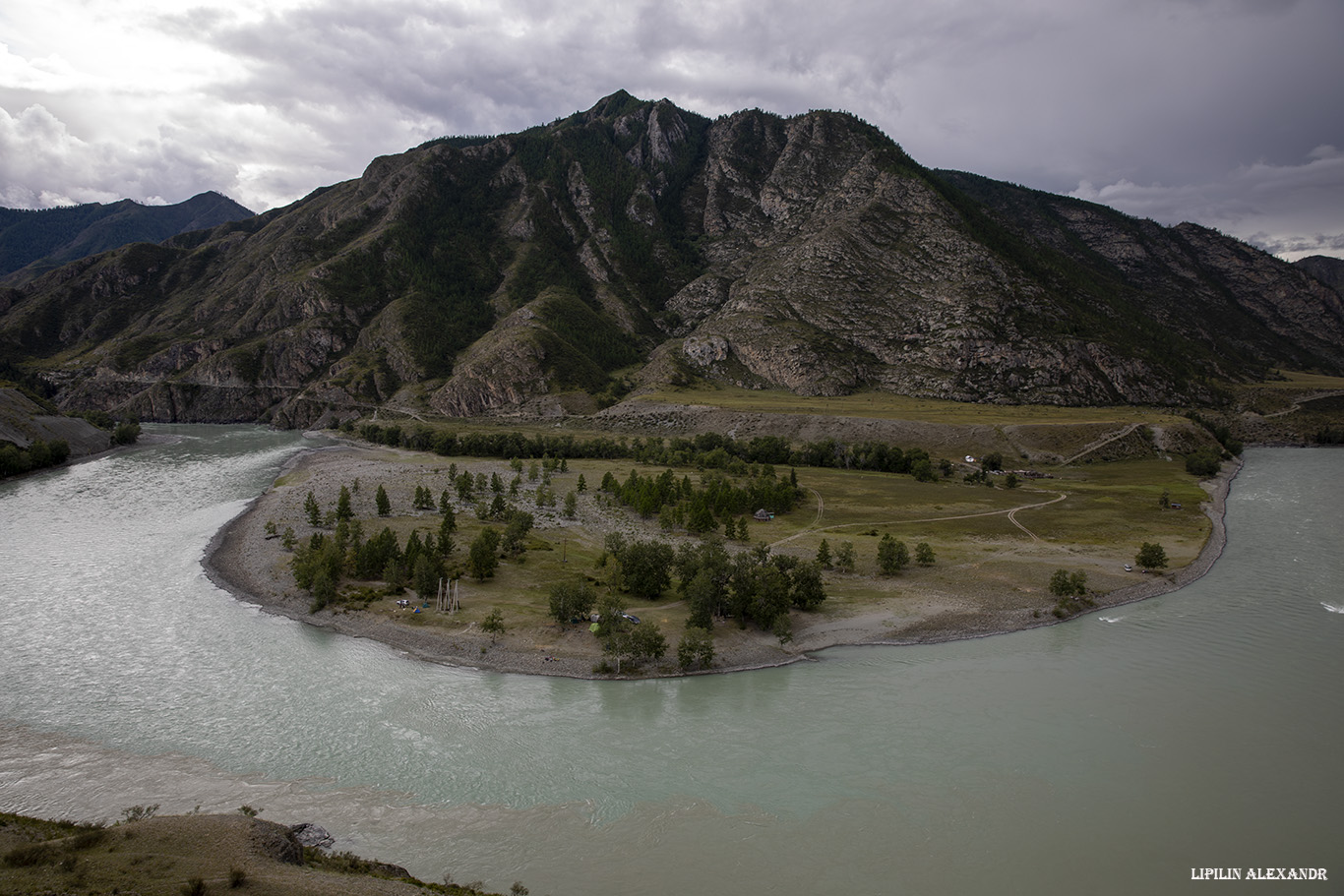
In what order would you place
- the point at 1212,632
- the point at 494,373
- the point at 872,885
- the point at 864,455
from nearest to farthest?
the point at 872,885
the point at 1212,632
the point at 864,455
the point at 494,373

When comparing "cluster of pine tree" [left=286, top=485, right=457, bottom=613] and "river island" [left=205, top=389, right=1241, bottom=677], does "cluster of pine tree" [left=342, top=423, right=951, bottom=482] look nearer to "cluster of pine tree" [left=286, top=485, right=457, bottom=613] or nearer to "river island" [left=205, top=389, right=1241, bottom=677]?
"river island" [left=205, top=389, right=1241, bottom=677]

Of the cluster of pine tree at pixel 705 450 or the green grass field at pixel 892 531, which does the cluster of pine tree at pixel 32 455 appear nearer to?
the green grass field at pixel 892 531

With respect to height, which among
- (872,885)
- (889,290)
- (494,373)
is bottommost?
(872,885)

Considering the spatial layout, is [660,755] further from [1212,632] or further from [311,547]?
[1212,632]

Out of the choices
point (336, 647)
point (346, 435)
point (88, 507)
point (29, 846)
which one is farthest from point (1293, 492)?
point (346, 435)

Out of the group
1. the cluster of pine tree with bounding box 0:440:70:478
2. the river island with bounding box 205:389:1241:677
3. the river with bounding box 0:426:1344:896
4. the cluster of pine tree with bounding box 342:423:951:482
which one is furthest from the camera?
the cluster of pine tree with bounding box 342:423:951:482

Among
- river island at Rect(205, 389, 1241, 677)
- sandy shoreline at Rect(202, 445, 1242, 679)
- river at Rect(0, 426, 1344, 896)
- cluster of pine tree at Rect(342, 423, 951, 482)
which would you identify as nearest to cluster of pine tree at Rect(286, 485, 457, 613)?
river island at Rect(205, 389, 1241, 677)
